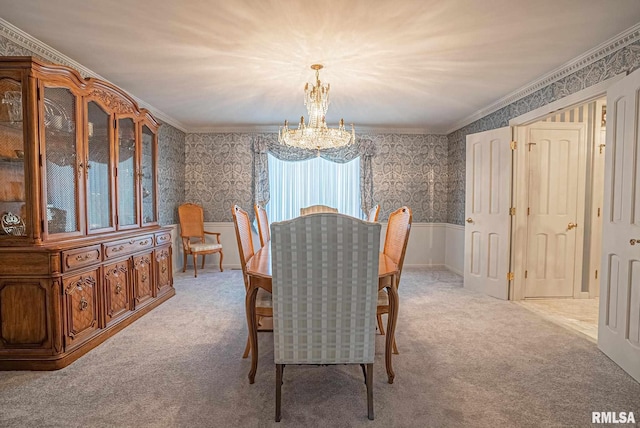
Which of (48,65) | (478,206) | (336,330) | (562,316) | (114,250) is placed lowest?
(562,316)

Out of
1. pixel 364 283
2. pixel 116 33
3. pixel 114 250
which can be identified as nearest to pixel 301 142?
pixel 116 33

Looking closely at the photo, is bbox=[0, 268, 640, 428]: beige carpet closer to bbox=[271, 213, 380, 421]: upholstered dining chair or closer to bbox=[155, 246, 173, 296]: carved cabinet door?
bbox=[271, 213, 380, 421]: upholstered dining chair

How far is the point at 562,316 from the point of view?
3.42 metres

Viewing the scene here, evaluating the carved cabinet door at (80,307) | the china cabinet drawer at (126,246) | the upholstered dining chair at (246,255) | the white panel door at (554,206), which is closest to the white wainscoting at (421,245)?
the white panel door at (554,206)

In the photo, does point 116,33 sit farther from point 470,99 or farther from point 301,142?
point 470,99

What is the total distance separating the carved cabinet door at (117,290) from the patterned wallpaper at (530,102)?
4257mm

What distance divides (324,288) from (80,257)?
1.94 metres

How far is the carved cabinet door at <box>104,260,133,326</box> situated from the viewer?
2832mm

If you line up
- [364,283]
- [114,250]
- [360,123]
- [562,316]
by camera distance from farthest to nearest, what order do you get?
1. [360,123]
2. [562,316]
3. [114,250]
4. [364,283]

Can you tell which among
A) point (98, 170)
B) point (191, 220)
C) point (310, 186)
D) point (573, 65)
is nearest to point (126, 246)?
point (98, 170)

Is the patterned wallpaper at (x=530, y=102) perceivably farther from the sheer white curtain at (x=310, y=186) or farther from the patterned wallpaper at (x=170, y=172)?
the patterned wallpaper at (x=170, y=172)

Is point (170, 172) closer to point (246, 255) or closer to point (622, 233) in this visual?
point (246, 255)

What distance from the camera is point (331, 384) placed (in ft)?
6.93

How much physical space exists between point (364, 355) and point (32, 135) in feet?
8.18
